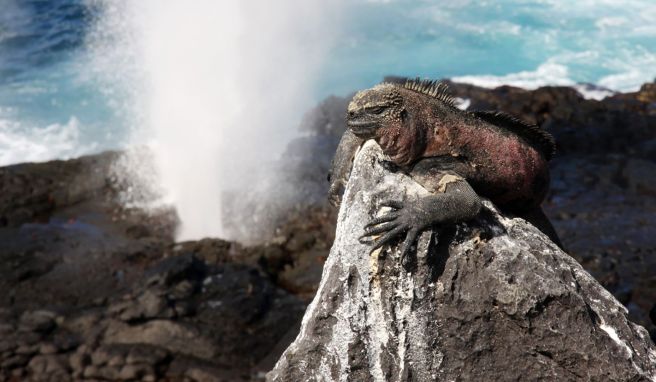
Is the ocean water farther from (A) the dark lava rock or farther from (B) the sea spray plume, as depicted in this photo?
(A) the dark lava rock

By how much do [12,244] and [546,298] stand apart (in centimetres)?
683

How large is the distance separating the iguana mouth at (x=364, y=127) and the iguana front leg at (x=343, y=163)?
0.38 meters

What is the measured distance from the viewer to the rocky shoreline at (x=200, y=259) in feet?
21.5

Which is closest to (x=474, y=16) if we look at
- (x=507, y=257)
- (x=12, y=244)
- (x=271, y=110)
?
(x=271, y=110)

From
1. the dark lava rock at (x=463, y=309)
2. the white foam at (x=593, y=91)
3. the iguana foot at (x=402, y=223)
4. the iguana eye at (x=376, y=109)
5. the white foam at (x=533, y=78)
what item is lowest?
the white foam at (x=533, y=78)

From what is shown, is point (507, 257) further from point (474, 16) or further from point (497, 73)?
point (474, 16)

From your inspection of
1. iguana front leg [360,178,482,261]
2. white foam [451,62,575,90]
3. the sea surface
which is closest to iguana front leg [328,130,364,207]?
Result: iguana front leg [360,178,482,261]

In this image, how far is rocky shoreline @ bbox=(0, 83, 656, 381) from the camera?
654 centimetres

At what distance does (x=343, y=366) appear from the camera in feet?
10.4

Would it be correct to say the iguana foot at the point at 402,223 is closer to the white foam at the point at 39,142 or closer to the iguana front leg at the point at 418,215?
the iguana front leg at the point at 418,215

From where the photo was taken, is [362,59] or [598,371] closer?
[598,371]

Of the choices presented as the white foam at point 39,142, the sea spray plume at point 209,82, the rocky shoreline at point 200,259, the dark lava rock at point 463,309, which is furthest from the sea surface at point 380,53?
the dark lava rock at point 463,309

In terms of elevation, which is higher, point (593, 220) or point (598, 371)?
point (598, 371)

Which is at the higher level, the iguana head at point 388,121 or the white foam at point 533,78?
the iguana head at point 388,121
